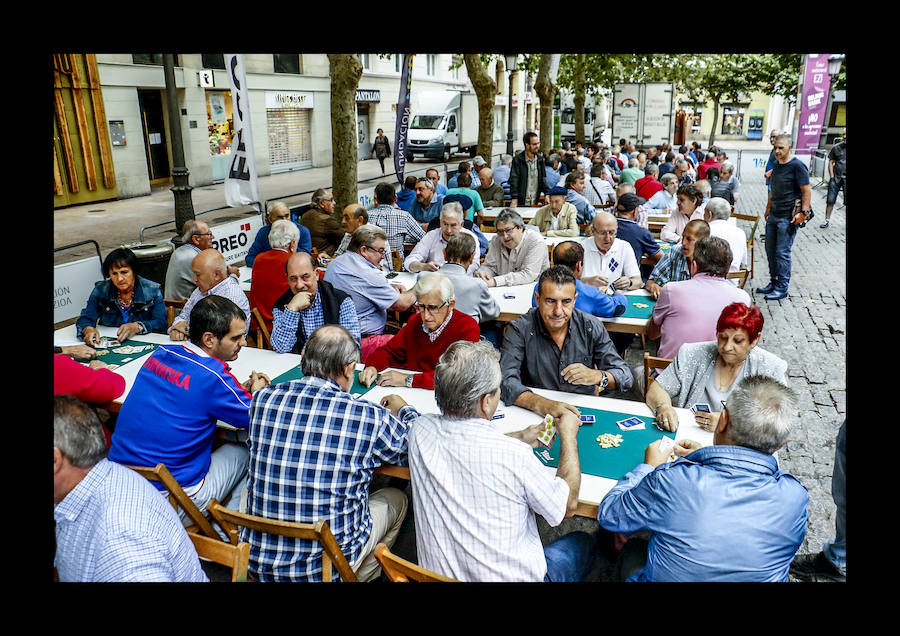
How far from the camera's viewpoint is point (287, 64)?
24359mm

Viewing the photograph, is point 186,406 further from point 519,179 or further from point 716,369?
point 519,179

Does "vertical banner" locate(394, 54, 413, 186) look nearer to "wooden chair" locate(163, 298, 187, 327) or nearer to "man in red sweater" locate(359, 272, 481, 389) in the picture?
"wooden chair" locate(163, 298, 187, 327)

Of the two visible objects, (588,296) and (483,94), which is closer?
(588,296)

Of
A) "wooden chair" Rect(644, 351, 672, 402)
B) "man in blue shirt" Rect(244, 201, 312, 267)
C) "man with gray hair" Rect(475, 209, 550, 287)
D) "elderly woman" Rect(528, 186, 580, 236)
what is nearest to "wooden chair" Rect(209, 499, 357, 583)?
"wooden chair" Rect(644, 351, 672, 402)

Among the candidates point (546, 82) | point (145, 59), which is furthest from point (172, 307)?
point (546, 82)

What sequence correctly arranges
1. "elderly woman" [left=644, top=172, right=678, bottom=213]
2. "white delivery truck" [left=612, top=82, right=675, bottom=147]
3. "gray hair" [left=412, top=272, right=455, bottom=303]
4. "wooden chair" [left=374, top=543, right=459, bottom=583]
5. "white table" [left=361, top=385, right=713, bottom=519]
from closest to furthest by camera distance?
1. "wooden chair" [left=374, top=543, right=459, bottom=583]
2. "white table" [left=361, top=385, right=713, bottom=519]
3. "gray hair" [left=412, top=272, right=455, bottom=303]
4. "elderly woman" [left=644, top=172, right=678, bottom=213]
5. "white delivery truck" [left=612, top=82, right=675, bottom=147]

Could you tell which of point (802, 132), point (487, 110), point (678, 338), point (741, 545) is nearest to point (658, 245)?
point (678, 338)

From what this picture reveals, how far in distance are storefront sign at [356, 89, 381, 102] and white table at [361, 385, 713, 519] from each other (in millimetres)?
26514

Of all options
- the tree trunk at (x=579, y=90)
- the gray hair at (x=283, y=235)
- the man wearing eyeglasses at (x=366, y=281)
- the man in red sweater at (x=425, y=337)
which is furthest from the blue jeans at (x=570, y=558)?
the tree trunk at (x=579, y=90)

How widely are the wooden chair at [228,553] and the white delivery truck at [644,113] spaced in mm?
21804

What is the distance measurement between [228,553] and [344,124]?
8.26 m

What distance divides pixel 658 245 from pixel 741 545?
5.77 metres

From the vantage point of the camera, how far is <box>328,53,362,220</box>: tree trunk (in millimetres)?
9242
